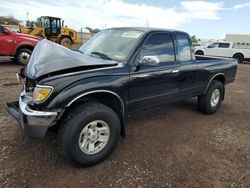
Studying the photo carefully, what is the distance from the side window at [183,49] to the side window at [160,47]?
0.21m

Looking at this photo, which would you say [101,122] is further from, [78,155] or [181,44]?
[181,44]

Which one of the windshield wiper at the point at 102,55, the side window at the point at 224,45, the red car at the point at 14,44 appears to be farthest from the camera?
the side window at the point at 224,45

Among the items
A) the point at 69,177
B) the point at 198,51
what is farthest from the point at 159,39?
the point at 198,51

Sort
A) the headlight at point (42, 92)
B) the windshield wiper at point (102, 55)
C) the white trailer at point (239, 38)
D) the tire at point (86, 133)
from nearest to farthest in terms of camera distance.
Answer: the headlight at point (42, 92)
the tire at point (86, 133)
the windshield wiper at point (102, 55)
the white trailer at point (239, 38)

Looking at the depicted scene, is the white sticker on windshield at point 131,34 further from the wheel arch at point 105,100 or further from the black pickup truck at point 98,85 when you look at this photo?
the wheel arch at point 105,100

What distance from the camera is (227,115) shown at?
197 inches

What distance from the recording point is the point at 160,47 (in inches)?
146

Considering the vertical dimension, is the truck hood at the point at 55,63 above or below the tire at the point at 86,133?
above

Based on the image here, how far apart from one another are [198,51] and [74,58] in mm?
18536

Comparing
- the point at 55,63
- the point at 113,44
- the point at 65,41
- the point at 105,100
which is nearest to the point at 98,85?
the point at 105,100

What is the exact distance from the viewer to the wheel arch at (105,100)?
269 centimetres

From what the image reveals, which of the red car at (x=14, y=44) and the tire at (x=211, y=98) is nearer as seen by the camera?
the tire at (x=211, y=98)

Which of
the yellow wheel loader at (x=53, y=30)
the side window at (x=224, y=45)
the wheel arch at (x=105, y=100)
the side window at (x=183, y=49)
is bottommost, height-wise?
the wheel arch at (x=105, y=100)

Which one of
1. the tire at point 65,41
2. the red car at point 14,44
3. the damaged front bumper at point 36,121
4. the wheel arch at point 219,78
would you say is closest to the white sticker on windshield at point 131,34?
the damaged front bumper at point 36,121
